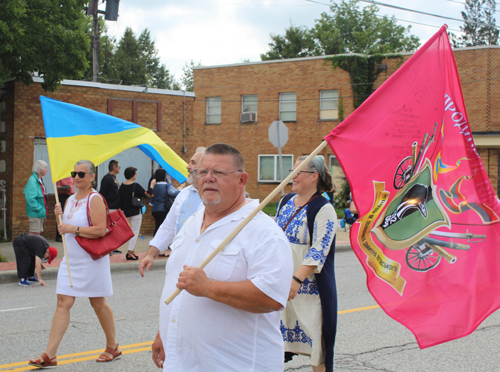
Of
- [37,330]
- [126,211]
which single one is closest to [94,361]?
[37,330]

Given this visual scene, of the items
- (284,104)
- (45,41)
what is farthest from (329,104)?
(45,41)

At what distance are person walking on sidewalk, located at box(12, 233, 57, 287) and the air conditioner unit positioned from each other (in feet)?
69.5

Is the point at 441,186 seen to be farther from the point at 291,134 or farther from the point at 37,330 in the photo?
the point at 291,134

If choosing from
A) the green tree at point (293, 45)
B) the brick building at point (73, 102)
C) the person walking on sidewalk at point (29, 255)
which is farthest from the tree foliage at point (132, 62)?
the person walking on sidewalk at point (29, 255)

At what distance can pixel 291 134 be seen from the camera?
96.7ft

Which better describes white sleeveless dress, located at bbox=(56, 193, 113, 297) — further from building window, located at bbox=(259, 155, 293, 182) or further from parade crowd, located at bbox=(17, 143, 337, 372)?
building window, located at bbox=(259, 155, 293, 182)

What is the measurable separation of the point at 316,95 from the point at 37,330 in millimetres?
23878

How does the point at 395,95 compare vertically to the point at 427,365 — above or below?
above

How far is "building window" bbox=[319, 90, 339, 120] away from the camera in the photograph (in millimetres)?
28672

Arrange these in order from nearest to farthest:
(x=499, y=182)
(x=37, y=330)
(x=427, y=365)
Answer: (x=427, y=365)
(x=37, y=330)
(x=499, y=182)

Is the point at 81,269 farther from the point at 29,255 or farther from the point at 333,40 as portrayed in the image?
the point at 333,40

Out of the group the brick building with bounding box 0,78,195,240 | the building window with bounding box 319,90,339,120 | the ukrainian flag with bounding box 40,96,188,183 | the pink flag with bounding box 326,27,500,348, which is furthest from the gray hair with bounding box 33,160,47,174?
the building window with bounding box 319,90,339,120

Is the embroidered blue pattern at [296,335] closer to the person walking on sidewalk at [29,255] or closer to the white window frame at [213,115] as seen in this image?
the person walking on sidewalk at [29,255]

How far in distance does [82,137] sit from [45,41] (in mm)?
6517
